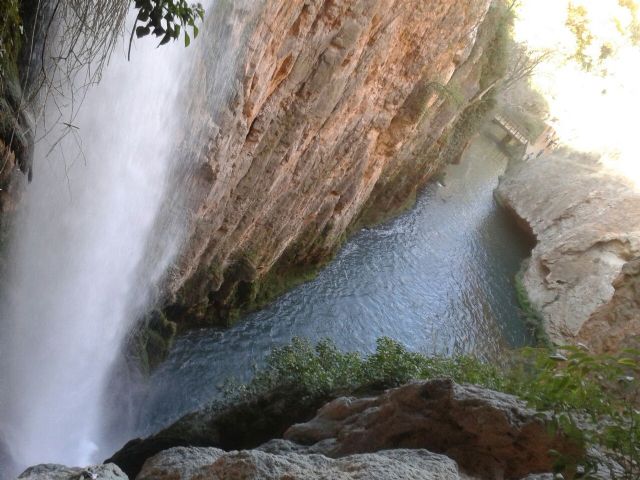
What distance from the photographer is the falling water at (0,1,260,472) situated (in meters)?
6.84

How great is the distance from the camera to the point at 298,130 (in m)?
10.4

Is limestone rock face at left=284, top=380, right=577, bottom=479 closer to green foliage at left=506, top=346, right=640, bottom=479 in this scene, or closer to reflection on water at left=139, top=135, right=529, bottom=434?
green foliage at left=506, top=346, right=640, bottom=479

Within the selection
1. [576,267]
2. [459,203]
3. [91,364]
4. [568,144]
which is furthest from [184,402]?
[568,144]

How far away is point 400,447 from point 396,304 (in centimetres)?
1028

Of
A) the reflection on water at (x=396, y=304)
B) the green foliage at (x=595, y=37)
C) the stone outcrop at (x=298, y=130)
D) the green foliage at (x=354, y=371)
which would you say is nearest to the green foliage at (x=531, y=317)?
the reflection on water at (x=396, y=304)

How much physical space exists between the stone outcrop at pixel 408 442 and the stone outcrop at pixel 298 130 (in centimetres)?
450

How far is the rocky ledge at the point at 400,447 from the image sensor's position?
4.09 metres

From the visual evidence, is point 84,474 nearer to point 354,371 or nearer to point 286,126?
point 354,371

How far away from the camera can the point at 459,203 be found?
2461 cm

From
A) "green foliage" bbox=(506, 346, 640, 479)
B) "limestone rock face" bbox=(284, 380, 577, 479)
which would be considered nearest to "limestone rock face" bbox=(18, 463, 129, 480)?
"limestone rock face" bbox=(284, 380, 577, 479)

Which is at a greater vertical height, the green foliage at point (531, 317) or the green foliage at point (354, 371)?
the green foliage at point (531, 317)

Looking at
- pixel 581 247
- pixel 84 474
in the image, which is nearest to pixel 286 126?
pixel 84 474

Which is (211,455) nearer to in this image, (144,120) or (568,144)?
(144,120)

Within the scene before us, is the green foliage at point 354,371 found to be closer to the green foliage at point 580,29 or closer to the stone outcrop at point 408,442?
the stone outcrop at point 408,442
